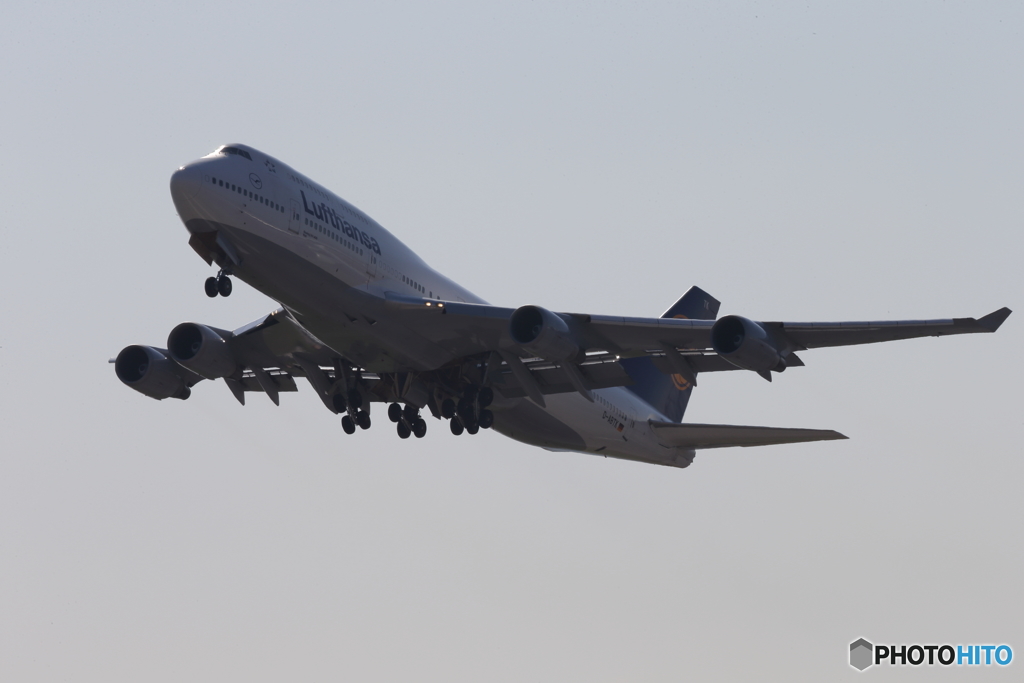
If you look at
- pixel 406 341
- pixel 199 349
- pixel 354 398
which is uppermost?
pixel 199 349

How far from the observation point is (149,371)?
131 ft

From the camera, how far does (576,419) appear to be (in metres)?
40.5

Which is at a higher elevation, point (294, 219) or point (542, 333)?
point (294, 219)

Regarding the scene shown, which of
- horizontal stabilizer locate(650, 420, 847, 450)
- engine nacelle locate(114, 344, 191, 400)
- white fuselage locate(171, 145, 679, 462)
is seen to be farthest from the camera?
engine nacelle locate(114, 344, 191, 400)

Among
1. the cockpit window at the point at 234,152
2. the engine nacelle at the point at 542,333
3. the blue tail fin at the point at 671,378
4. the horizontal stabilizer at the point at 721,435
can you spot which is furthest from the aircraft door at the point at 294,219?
the blue tail fin at the point at 671,378

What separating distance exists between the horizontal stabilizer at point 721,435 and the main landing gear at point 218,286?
666 inches

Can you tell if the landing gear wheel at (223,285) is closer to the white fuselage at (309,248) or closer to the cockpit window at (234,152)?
the white fuselage at (309,248)

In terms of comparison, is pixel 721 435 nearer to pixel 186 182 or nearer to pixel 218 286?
pixel 218 286

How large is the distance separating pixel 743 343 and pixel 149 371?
19.0 metres

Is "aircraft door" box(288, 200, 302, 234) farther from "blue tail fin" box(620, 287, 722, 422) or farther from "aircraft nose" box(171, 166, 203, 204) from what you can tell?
"blue tail fin" box(620, 287, 722, 422)

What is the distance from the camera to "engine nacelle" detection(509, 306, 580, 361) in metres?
32.6

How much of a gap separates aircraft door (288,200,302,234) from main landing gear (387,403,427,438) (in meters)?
8.91

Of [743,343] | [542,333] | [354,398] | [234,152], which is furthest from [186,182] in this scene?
[743,343]

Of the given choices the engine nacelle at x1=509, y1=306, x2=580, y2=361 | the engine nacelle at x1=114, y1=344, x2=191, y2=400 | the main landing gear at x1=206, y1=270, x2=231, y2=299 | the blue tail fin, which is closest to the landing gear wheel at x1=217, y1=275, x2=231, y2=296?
the main landing gear at x1=206, y1=270, x2=231, y2=299
